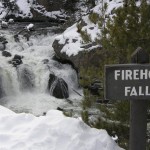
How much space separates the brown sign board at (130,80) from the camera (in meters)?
3.23

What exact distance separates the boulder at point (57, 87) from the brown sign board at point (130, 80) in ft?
29.7

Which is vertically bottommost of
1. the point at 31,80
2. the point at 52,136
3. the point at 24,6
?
the point at 31,80

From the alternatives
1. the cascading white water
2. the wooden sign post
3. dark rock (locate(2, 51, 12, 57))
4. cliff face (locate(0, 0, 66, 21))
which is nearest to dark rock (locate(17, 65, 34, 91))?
the cascading white water

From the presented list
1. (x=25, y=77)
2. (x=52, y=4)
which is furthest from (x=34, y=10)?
(x=25, y=77)

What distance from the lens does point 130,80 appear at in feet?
10.6

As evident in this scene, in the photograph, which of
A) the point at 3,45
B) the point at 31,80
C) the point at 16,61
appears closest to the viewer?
the point at 31,80

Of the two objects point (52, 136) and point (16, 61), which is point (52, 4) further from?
point (52, 136)

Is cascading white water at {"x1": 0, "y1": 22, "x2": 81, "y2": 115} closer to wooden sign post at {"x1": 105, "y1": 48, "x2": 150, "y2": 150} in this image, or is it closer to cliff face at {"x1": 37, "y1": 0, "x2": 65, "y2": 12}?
cliff face at {"x1": 37, "y1": 0, "x2": 65, "y2": 12}

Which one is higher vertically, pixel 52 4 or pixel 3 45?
pixel 52 4

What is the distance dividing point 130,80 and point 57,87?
9.34 m

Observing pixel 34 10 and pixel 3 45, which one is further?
pixel 34 10

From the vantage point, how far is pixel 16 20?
61.8 feet

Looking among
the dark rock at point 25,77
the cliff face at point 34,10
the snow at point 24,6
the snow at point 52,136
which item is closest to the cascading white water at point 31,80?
the dark rock at point 25,77

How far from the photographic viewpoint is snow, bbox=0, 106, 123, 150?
4516 millimetres
